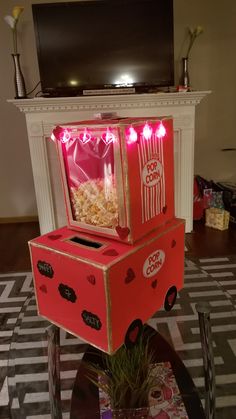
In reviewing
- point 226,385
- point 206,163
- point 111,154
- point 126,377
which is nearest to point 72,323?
point 126,377

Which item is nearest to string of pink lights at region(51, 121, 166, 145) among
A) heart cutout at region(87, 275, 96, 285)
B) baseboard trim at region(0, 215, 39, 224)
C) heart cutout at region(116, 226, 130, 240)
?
heart cutout at region(116, 226, 130, 240)

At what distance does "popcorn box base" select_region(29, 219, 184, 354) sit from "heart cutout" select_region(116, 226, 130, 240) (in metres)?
0.02

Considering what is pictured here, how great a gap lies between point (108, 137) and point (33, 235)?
6.97ft

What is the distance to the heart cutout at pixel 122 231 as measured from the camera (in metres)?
0.73

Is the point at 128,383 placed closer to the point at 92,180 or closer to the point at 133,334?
the point at 133,334

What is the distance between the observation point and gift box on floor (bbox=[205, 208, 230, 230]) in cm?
260

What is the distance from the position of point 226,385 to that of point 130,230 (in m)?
0.61

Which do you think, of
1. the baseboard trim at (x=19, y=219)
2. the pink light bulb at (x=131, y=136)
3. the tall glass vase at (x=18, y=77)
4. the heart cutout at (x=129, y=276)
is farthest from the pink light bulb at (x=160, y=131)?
the baseboard trim at (x=19, y=219)

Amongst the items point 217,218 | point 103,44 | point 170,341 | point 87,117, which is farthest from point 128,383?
point 103,44

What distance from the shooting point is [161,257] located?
83 centimetres

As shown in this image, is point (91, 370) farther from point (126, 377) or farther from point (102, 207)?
point (102, 207)

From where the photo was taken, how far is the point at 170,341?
42.9 inches

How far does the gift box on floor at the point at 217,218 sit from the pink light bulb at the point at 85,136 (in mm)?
2044

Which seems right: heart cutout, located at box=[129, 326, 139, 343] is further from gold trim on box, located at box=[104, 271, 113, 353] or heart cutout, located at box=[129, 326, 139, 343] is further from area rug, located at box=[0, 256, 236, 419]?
area rug, located at box=[0, 256, 236, 419]
